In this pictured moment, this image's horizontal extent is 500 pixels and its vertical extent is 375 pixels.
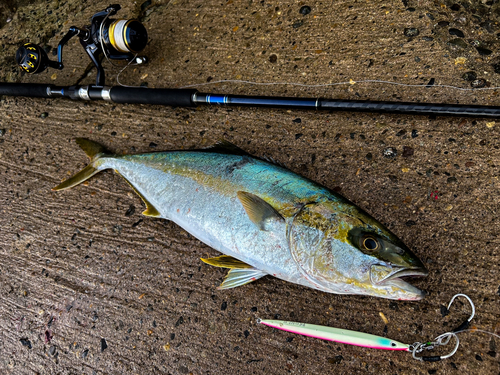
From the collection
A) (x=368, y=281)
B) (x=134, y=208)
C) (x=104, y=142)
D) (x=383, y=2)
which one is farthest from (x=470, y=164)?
(x=104, y=142)

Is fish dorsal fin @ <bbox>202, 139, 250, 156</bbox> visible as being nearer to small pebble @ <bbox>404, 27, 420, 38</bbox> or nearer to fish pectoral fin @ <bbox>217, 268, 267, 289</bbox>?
fish pectoral fin @ <bbox>217, 268, 267, 289</bbox>

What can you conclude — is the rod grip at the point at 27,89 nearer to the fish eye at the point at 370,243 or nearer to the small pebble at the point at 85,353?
the small pebble at the point at 85,353

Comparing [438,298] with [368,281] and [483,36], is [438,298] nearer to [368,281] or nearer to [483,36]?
[368,281]

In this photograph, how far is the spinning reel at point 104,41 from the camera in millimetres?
2607

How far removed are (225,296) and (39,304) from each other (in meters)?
1.55

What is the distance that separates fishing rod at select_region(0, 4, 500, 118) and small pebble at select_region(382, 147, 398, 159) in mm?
246

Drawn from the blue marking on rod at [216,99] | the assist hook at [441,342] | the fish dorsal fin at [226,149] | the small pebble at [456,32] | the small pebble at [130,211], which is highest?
the small pebble at [456,32]

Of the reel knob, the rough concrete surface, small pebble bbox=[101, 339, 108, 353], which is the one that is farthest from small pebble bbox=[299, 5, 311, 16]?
small pebble bbox=[101, 339, 108, 353]

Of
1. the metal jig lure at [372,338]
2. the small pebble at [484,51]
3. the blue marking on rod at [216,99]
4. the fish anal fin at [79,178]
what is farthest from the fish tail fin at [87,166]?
the small pebble at [484,51]

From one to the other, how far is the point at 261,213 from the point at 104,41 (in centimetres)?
207

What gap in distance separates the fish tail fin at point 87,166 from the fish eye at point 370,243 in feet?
6.76

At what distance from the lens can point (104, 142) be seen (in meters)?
2.82

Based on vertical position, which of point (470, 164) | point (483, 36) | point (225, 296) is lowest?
point (225, 296)

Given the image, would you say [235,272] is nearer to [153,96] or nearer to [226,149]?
[226,149]
